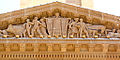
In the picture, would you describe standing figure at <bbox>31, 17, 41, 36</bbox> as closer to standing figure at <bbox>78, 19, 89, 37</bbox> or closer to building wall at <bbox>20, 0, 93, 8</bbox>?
standing figure at <bbox>78, 19, 89, 37</bbox>

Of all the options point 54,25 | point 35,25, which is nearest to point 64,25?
point 54,25

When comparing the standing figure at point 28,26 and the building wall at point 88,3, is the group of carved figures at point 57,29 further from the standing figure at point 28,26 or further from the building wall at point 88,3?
the building wall at point 88,3

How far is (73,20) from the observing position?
12672 mm

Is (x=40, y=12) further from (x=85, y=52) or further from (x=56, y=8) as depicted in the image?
(x=85, y=52)

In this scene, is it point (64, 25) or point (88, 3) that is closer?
point (64, 25)

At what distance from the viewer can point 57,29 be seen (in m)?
12.3

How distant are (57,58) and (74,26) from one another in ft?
5.23

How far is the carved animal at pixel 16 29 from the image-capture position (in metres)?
12.2

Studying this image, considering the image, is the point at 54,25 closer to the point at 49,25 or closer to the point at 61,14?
the point at 49,25

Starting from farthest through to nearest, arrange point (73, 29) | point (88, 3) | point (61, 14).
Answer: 1. point (88, 3)
2. point (61, 14)
3. point (73, 29)

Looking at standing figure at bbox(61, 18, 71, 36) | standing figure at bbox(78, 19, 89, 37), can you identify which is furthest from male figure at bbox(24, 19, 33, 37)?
standing figure at bbox(78, 19, 89, 37)

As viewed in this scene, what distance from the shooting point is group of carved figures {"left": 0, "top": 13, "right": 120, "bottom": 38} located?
12.1 meters

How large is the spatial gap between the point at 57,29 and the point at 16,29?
5.86ft

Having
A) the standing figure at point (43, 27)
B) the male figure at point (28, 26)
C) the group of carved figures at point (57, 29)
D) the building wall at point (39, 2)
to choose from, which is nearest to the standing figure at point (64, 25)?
the group of carved figures at point (57, 29)
